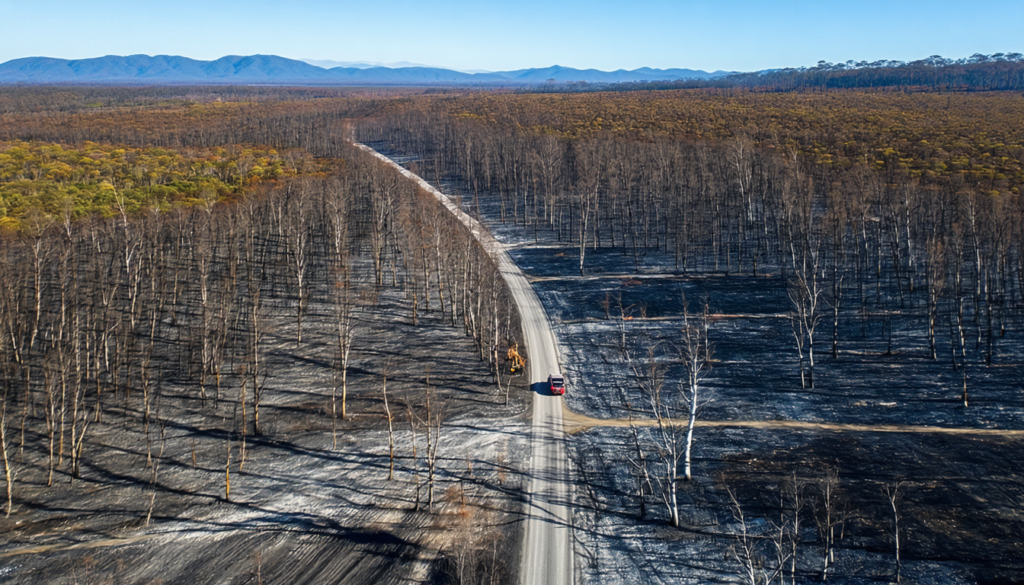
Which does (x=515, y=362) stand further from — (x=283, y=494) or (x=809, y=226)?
(x=809, y=226)

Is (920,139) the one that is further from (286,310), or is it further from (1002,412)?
(286,310)

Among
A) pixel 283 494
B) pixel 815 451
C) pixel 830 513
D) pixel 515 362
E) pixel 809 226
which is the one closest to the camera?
pixel 830 513

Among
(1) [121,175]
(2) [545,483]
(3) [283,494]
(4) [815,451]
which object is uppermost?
(1) [121,175]

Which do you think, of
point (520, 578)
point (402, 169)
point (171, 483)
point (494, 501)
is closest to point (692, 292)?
point (494, 501)

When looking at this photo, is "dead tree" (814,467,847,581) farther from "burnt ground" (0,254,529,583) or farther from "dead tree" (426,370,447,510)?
"dead tree" (426,370,447,510)

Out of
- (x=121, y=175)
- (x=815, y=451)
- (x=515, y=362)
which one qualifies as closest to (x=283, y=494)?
(x=515, y=362)

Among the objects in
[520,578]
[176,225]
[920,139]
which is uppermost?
[920,139]

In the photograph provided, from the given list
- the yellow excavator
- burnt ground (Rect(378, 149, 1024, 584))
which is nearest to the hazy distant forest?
burnt ground (Rect(378, 149, 1024, 584))
